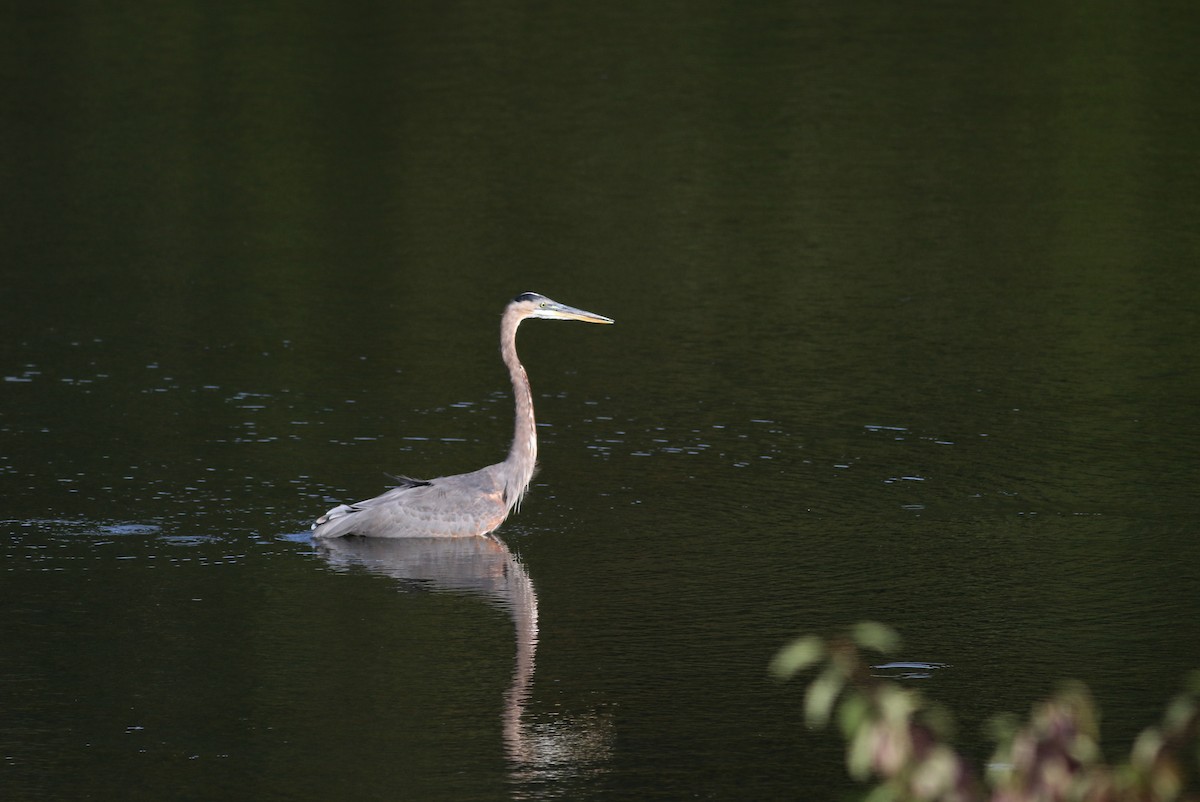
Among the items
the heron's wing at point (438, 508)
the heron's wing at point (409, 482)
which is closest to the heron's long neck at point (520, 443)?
the heron's wing at point (438, 508)

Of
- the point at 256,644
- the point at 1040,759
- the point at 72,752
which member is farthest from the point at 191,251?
the point at 1040,759

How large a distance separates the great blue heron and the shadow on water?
98 millimetres

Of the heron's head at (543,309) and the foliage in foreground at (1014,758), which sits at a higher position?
the foliage in foreground at (1014,758)

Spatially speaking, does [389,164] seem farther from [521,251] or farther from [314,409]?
[314,409]

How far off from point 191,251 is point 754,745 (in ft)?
42.5

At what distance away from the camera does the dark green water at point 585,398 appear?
9.24 meters

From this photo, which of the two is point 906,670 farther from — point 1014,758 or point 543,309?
point 1014,758

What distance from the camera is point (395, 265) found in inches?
786

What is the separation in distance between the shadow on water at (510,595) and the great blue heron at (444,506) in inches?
3.9

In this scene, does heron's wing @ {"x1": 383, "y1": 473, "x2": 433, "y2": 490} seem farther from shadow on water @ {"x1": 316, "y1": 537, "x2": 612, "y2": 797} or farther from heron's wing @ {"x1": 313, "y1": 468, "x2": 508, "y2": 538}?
shadow on water @ {"x1": 316, "y1": 537, "x2": 612, "y2": 797}

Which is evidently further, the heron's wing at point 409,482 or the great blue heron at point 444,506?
the heron's wing at point 409,482

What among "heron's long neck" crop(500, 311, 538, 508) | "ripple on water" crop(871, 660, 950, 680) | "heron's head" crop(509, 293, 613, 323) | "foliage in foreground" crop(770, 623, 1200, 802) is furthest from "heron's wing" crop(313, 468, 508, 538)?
"foliage in foreground" crop(770, 623, 1200, 802)

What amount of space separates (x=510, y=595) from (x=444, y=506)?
1.42 m

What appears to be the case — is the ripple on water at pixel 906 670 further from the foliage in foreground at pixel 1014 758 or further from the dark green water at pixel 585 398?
the foliage in foreground at pixel 1014 758
